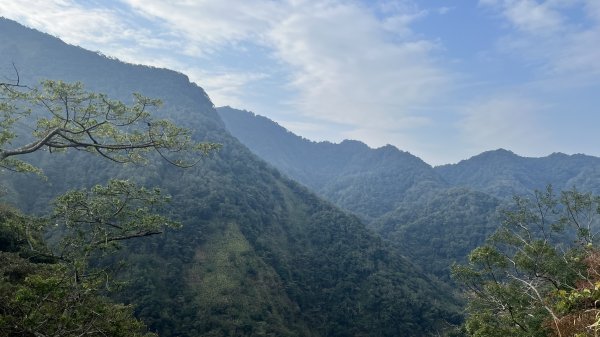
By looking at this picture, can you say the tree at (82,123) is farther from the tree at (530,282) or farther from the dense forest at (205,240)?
the tree at (530,282)

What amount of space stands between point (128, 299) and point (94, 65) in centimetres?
13954

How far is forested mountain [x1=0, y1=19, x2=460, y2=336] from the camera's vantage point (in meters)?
57.0

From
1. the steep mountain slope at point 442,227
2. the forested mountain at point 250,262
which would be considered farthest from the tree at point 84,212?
the steep mountain slope at point 442,227

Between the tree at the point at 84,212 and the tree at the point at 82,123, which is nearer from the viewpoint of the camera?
the tree at the point at 84,212

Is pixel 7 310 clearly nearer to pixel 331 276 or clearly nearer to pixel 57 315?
pixel 57 315

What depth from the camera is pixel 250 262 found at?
226 ft

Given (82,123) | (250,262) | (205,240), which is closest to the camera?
(82,123)

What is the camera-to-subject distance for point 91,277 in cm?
1264

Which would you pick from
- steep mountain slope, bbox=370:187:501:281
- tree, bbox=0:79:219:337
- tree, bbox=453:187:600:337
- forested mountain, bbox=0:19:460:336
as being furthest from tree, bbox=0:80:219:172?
steep mountain slope, bbox=370:187:501:281

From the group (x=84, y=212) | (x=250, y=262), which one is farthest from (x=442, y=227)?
(x=84, y=212)

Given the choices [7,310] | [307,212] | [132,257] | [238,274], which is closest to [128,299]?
[132,257]

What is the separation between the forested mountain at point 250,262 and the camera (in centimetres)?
5700

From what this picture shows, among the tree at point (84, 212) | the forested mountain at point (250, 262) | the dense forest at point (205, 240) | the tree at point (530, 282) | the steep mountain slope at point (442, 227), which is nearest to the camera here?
the tree at point (84, 212)

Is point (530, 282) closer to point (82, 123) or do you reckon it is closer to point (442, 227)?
point (82, 123)
